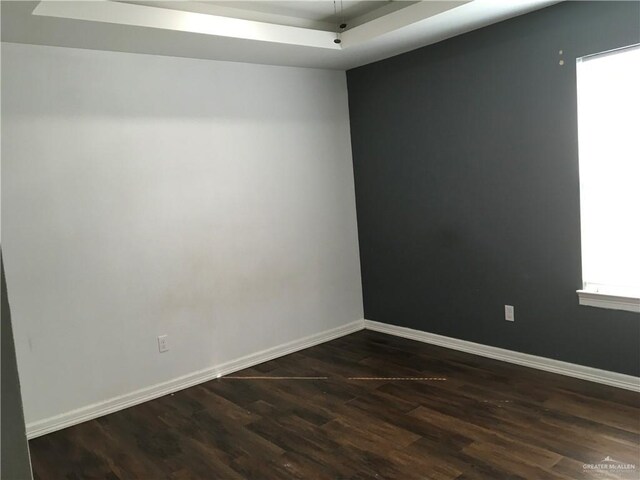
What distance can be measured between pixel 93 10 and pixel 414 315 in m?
3.17

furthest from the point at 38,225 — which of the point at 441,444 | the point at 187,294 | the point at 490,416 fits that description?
the point at 490,416

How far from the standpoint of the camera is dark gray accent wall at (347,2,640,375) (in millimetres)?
3219

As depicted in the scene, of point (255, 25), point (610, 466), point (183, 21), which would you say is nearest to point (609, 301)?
point (610, 466)

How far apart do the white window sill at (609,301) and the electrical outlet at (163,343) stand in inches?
109

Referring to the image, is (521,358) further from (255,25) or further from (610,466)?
(255,25)

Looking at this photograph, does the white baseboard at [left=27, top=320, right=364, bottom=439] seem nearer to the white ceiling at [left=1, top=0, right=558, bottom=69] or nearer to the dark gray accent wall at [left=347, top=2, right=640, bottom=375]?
the dark gray accent wall at [left=347, top=2, right=640, bottom=375]

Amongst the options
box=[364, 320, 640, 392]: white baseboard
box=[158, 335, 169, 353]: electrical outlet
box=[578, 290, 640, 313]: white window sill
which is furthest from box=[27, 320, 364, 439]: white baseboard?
box=[578, 290, 640, 313]: white window sill

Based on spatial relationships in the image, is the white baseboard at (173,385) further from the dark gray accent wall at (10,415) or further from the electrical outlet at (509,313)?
the dark gray accent wall at (10,415)

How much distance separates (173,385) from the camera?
371cm

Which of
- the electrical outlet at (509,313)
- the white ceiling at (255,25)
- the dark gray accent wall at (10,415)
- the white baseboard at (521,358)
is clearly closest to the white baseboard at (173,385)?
the white baseboard at (521,358)

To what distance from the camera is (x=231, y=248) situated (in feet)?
13.1

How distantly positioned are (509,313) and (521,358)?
320 millimetres

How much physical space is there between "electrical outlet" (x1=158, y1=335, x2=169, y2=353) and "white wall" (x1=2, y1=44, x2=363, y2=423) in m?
0.05

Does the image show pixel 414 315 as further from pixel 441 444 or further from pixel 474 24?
pixel 474 24
